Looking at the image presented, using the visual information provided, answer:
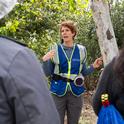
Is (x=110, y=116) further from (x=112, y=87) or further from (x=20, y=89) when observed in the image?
(x=20, y=89)

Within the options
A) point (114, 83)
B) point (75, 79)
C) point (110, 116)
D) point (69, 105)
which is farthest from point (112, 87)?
point (69, 105)

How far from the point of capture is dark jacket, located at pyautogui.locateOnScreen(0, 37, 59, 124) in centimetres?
175

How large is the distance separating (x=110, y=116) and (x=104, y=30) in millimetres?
2659

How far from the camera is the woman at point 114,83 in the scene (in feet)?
11.3

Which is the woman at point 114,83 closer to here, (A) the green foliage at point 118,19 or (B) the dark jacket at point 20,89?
(B) the dark jacket at point 20,89

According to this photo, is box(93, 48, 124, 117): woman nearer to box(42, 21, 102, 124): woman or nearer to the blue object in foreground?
the blue object in foreground

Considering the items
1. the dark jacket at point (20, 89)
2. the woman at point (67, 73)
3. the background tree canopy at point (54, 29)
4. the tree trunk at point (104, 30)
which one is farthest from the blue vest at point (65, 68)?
the background tree canopy at point (54, 29)

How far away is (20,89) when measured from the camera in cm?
176

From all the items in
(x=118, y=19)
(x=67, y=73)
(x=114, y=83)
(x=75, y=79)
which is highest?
(x=114, y=83)

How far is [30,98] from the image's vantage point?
1.79 meters

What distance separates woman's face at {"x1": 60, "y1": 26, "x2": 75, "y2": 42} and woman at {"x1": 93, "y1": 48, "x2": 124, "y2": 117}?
2557mm

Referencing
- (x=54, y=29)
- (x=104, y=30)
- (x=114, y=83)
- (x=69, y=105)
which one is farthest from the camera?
(x=54, y=29)

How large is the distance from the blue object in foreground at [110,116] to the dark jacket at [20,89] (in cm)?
180

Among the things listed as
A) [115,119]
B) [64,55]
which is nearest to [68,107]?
[64,55]
